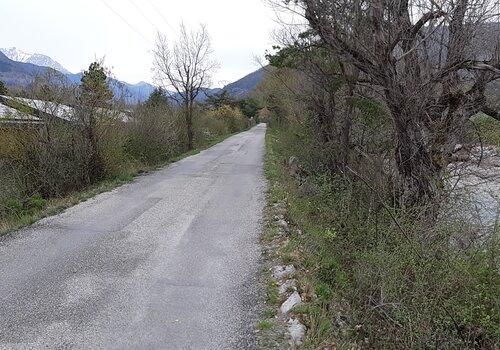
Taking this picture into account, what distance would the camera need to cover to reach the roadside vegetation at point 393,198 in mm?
4871

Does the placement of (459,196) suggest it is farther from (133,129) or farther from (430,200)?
(133,129)

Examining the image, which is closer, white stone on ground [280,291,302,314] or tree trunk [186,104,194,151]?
white stone on ground [280,291,302,314]

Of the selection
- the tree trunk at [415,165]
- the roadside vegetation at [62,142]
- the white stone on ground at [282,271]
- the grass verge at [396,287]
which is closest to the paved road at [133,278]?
the white stone on ground at [282,271]

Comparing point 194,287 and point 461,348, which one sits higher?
point 194,287

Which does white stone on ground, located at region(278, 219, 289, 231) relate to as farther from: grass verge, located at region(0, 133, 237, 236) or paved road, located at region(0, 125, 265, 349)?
grass verge, located at region(0, 133, 237, 236)

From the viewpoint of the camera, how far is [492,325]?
475cm

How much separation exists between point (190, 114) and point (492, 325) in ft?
82.7

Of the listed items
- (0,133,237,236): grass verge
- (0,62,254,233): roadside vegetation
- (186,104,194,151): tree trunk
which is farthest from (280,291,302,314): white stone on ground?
(186,104,194,151): tree trunk

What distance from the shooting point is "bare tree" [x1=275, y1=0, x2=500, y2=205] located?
7.87 metres

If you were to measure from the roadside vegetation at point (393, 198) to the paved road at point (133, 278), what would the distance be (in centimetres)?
57

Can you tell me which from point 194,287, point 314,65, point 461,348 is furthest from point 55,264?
point 314,65

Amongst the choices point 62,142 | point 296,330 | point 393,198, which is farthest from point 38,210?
point 393,198

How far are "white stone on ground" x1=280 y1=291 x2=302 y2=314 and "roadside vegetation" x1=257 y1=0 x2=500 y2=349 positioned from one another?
0.28ft

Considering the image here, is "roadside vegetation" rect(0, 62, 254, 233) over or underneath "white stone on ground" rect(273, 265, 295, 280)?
over
